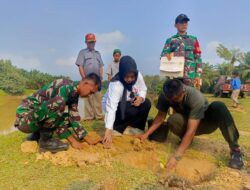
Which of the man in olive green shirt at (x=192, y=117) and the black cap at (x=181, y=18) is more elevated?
the black cap at (x=181, y=18)

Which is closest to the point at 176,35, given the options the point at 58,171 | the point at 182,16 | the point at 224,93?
the point at 182,16

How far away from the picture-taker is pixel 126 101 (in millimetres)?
4035

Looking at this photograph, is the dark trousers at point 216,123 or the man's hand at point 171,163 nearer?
the man's hand at point 171,163

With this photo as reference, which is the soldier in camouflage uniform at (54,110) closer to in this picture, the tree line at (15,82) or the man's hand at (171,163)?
the man's hand at (171,163)

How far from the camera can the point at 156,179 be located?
9.16ft

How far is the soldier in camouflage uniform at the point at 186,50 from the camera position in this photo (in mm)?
4723

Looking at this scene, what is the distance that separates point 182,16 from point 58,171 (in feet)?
10.1

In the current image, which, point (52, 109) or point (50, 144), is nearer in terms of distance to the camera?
point (52, 109)

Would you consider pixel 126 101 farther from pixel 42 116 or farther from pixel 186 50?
pixel 186 50

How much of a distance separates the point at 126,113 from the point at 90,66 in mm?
1947

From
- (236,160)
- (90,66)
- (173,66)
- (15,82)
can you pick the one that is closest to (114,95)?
(173,66)

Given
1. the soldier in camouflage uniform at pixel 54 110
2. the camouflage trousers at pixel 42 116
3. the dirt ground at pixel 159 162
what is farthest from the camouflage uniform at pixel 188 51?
the camouflage trousers at pixel 42 116

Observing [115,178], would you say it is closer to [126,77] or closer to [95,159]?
[95,159]

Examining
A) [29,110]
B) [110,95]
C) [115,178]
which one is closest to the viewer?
[115,178]
